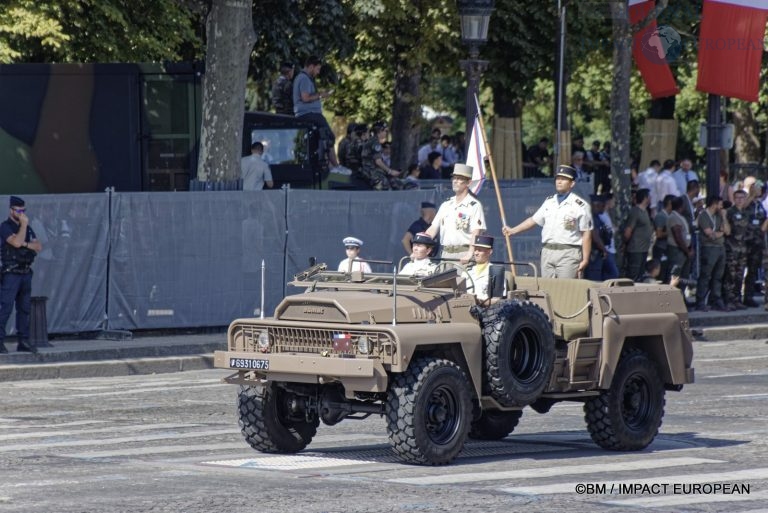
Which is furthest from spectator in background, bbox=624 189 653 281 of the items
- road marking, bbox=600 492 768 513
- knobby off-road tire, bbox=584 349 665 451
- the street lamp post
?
road marking, bbox=600 492 768 513

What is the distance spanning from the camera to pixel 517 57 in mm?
35781

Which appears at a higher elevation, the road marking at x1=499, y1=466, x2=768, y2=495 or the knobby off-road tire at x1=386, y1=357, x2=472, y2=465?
the knobby off-road tire at x1=386, y1=357, x2=472, y2=465

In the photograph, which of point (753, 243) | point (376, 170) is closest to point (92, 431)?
point (376, 170)

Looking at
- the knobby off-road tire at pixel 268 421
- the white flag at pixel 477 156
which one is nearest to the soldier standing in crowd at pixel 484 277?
the knobby off-road tire at pixel 268 421

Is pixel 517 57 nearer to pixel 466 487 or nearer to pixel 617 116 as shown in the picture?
pixel 617 116

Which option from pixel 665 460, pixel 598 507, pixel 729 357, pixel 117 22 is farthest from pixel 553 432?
pixel 117 22

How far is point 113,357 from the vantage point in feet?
67.8

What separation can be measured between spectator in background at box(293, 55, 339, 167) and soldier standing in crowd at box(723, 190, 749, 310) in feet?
22.6

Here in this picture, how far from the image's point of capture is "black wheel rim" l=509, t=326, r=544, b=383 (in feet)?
39.3

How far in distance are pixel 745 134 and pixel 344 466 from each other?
44643 millimetres

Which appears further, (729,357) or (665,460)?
(729,357)

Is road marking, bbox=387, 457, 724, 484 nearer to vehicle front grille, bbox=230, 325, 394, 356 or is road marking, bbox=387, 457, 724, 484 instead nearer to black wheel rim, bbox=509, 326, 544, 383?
black wheel rim, bbox=509, 326, 544, 383

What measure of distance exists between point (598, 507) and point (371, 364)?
2049 mm

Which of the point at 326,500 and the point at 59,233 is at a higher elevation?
the point at 59,233
